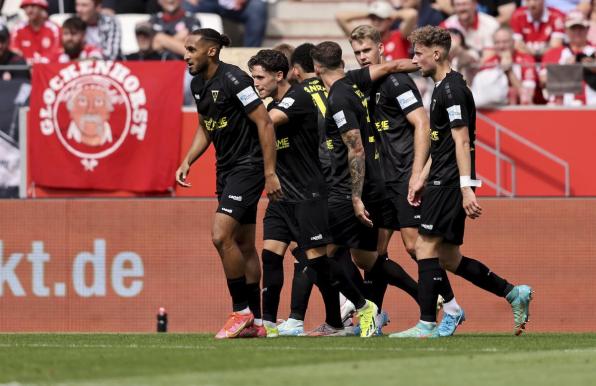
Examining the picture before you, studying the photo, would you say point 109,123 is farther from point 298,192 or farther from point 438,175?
point 438,175

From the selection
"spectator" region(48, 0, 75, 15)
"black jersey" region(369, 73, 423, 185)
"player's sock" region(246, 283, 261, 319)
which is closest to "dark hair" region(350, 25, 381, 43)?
"black jersey" region(369, 73, 423, 185)

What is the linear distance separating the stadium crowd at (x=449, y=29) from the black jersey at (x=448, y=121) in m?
5.41

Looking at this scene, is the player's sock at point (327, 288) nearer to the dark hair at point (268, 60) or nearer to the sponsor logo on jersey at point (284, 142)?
the sponsor logo on jersey at point (284, 142)

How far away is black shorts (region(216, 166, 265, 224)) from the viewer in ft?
37.9

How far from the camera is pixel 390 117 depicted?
1266cm

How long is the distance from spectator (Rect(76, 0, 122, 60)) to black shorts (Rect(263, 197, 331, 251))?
681 cm

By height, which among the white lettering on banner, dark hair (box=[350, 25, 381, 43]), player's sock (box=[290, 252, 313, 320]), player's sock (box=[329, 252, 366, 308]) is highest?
dark hair (box=[350, 25, 381, 43])

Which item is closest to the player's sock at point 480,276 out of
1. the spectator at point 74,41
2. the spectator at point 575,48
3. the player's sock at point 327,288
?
the player's sock at point 327,288

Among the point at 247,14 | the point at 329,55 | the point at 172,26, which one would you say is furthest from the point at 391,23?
the point at 329,55

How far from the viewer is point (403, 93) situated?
40.7ft

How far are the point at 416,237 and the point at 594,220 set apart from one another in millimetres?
3926

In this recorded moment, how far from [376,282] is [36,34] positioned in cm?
802

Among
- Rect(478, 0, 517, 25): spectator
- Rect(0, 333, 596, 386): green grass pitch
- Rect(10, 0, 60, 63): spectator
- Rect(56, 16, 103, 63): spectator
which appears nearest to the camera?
Rect(0, 333, 596, 386): green grass pitch

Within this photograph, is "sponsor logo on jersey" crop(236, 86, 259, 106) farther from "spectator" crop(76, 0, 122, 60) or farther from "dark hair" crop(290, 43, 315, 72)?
"spectator" crop(76, 0, 122, 60)
